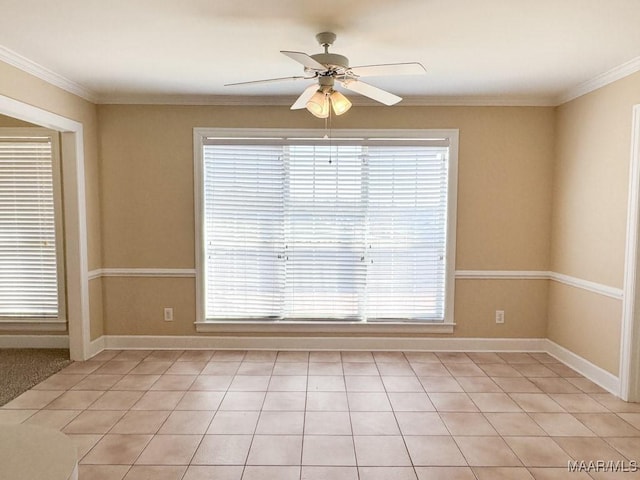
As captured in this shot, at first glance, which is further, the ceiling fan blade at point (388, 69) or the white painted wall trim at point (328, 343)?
the white painted wall trim at point (328, 343)

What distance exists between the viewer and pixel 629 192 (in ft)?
9.56

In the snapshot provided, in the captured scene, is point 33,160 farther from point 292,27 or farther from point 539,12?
point 539,12

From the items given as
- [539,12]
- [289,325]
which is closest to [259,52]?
[539,12]

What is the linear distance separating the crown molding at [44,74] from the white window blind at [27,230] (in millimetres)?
689

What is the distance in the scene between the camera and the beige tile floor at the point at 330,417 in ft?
7.19

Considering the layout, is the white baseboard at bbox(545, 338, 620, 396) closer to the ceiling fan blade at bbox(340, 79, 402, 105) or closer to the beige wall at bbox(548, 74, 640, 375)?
the beige wall at bbox(548, 74, 640, 375)

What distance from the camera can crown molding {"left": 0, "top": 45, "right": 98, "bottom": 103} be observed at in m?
2.71

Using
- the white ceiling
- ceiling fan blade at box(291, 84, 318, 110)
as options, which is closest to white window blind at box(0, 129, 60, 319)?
the white ceiling

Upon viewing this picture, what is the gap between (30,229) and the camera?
3.98m

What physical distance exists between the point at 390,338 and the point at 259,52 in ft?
9.59

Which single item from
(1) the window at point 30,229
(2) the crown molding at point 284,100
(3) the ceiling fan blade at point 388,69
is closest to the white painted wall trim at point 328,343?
(1) the window at point 30,229

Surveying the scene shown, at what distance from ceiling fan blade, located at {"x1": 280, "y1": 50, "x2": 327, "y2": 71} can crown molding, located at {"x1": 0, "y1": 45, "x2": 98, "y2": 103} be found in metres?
2.14

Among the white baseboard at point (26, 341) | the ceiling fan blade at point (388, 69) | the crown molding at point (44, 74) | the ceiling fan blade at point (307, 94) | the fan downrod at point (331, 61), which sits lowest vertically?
the white baseboard at point (26, 341)

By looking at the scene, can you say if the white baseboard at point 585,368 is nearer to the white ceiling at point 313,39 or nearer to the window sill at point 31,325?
the white ceiling at point 313,39
